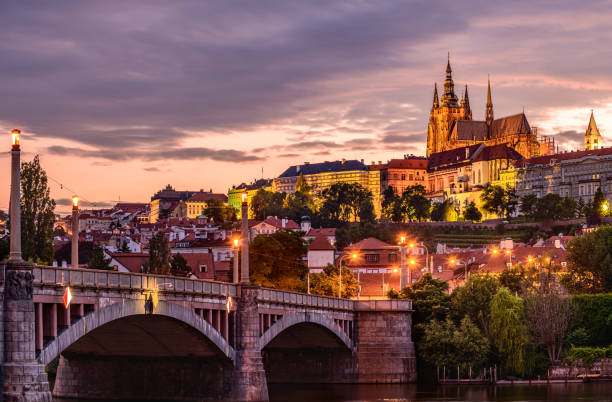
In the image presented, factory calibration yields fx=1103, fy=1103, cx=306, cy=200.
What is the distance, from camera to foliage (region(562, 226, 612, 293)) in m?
108

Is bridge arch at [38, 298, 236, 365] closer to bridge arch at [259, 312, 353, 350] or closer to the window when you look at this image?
bridge arch at [259, 312, 353, 350]

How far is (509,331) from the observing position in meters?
77.7

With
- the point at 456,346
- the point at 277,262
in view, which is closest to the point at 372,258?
the point at 277,262

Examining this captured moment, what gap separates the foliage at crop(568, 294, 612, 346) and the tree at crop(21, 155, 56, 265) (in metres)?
39.6

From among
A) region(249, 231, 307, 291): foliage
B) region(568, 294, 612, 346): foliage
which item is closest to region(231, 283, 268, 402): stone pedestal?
region(568, 294, 612, 346): foliage

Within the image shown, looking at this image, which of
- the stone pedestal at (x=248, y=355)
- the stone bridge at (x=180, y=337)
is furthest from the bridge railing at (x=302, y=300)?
the stone pedestal at (x=248, y=355)

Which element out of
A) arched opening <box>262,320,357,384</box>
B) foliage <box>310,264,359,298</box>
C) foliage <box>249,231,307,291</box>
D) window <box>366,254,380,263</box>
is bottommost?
arched opening <box>262,320,357,384</box>

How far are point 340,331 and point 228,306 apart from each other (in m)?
19.6

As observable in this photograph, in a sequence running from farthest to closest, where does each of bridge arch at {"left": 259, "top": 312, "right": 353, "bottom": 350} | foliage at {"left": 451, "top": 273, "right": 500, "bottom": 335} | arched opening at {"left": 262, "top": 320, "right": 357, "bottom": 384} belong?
foliage at {"left": 451, "top": 273, "right": 500, "bottom": 335}
arched opening at {"left": 262, "top": 320, "right": 357, "bottom": 384}
bridge arch at {"left": 259, "top": 312, "right": 353, "bottom": 350}

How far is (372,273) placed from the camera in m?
129

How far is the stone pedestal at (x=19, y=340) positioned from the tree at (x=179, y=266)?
81.9m

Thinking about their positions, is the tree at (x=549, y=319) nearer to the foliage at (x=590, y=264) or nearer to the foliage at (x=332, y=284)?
the foliage at (x=332, y=284)

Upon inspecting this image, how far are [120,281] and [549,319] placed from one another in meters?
42.4

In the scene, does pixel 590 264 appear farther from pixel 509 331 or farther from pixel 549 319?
pixel 509 331
